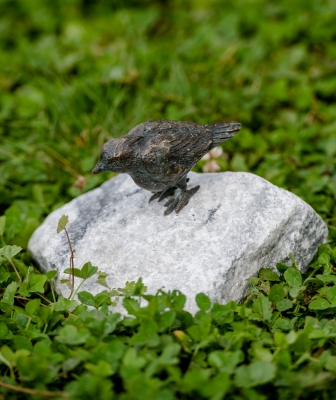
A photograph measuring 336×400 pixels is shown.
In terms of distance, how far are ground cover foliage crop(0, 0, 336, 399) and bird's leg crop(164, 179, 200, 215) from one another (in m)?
0.70

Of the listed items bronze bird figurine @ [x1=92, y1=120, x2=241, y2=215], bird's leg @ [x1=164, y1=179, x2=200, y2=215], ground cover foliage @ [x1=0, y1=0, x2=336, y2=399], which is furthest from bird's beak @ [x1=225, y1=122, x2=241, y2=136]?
ground cover foliage @ [x1=0, y1=0, x2=336, y2=399]

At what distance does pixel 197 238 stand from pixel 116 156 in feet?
2.49

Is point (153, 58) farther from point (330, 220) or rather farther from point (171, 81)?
point (330, 220)

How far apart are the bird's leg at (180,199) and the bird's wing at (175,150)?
0.62 feet

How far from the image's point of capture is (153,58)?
620 centimetres

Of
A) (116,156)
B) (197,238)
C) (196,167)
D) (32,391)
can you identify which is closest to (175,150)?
(116,156)

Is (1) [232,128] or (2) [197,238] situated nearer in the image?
(2) [197,238]

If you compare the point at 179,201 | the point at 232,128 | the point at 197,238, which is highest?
the point at 232,128

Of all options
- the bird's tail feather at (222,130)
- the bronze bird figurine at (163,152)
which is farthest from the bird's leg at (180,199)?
the bird's tail feather at (222,130)

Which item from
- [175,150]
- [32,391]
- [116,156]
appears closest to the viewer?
[32,391]

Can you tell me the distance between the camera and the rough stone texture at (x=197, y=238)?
336 cm

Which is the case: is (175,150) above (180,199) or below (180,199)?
above

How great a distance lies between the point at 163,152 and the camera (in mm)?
3424

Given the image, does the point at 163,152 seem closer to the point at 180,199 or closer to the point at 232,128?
the point at 180,199
